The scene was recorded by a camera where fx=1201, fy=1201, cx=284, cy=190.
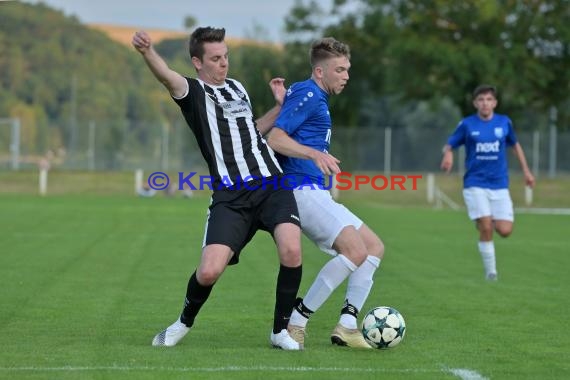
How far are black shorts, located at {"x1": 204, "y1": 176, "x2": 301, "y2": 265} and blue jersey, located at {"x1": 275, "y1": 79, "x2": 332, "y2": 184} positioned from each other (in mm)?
301

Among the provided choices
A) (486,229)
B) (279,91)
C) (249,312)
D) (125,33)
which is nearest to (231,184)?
(279,91)

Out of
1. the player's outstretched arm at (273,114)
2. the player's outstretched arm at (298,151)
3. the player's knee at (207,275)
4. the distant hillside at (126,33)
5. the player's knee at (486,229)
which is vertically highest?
the distant hillside at (126,33)

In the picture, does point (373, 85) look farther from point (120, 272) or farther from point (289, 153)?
point (289, 153)

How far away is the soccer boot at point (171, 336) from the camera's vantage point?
325 inches

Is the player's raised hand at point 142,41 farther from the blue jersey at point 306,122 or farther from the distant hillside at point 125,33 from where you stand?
the distant hillside at point 125,33

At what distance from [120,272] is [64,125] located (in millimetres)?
41147

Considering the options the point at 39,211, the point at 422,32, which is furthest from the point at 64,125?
the point at 39,211

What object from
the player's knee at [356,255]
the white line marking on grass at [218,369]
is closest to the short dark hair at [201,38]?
the player's knee at [356,255]

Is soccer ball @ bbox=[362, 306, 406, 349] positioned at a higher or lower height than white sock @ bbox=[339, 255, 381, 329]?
lower

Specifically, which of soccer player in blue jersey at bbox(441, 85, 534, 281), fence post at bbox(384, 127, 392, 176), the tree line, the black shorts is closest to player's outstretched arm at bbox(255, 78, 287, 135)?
the black shorts

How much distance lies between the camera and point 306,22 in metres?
57.2

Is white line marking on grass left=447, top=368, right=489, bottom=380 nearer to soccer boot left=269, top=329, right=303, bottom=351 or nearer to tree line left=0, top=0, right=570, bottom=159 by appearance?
soccer boot left=269, top=329, right=303, bottom=351

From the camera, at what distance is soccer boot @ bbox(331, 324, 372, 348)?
27.6 feet

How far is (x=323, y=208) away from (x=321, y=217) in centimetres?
7
